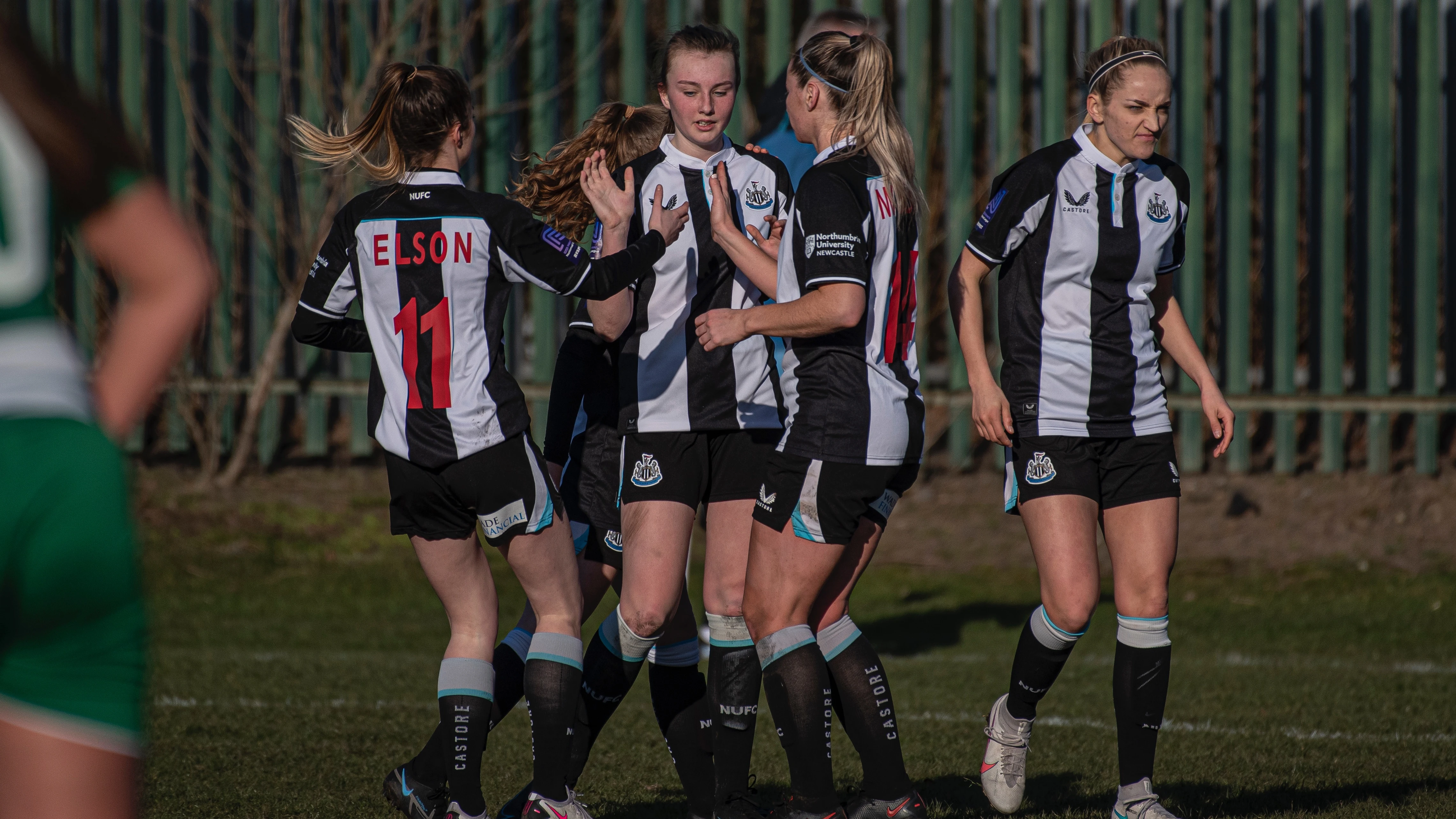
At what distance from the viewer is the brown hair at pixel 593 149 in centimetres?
457

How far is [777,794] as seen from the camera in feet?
15.3

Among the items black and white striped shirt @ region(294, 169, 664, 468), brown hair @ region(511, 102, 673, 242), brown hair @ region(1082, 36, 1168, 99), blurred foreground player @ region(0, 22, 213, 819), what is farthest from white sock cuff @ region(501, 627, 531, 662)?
blurred foreground player @ region(0, 22, 213, 819)

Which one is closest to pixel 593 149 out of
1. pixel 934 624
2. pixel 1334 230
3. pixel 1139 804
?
pixel 1139 804

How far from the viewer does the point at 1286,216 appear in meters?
11.0

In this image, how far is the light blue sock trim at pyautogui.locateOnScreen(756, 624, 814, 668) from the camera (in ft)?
12.4

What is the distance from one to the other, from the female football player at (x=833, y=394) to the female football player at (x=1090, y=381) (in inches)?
20.2


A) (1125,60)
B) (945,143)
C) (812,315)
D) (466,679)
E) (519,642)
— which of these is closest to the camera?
(812,315)

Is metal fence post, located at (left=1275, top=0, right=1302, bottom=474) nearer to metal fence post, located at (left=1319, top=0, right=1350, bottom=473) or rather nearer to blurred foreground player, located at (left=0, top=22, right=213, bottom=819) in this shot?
metal fence post, located at (left=1319, top=0, right=1350, bottom=473)

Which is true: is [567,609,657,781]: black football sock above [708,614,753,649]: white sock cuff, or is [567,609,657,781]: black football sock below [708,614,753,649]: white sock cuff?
below

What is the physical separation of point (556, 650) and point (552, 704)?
15 centimetres

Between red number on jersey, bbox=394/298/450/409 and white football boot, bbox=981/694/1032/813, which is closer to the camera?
red number on jersey, bbox=394/298/450/409

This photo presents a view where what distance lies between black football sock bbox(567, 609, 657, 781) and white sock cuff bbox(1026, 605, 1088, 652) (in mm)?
1212

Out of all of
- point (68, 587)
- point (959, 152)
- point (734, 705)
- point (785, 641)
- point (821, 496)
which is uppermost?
point (959, 152)

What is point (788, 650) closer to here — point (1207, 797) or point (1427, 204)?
point (1207, 797)
